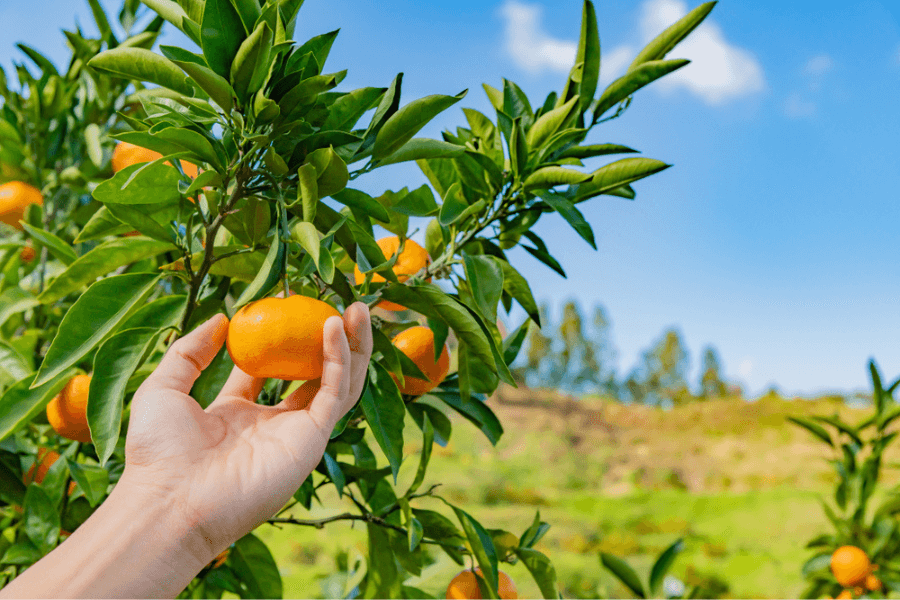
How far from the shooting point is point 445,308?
56 cm

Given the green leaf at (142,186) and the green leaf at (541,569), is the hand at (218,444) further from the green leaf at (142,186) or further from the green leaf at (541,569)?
the green leaf at (541,569)

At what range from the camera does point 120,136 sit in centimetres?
48

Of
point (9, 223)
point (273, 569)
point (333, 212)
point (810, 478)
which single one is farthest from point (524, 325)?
point (810, 478)

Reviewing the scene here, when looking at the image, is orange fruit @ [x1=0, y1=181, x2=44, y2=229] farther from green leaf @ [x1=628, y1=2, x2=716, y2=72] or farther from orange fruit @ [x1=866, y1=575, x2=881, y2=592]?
orange fruit @ [x1=866, y1=575, x2=881, y2=592]

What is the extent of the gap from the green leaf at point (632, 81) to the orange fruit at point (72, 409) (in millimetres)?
666

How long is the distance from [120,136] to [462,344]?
0.35 metres

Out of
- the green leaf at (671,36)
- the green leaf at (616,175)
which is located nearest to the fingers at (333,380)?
the green leaf at (616,175)

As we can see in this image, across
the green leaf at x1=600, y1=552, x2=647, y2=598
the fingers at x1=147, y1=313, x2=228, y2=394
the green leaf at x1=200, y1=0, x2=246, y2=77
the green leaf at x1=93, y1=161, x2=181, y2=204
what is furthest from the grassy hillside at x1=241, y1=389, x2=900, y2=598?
the green leaf at x1=200, y1=0, x2=246, y2=77

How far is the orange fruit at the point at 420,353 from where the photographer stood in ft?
2.16

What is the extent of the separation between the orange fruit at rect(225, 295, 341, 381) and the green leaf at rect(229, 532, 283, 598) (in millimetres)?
446

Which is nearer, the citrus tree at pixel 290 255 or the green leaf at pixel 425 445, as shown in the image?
the citrus tree at pixel 290 255

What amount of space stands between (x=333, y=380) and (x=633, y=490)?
676cm

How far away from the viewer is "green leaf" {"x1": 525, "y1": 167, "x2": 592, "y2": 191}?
0.61 metres

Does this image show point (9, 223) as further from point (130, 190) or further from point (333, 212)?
point (333, 212)
